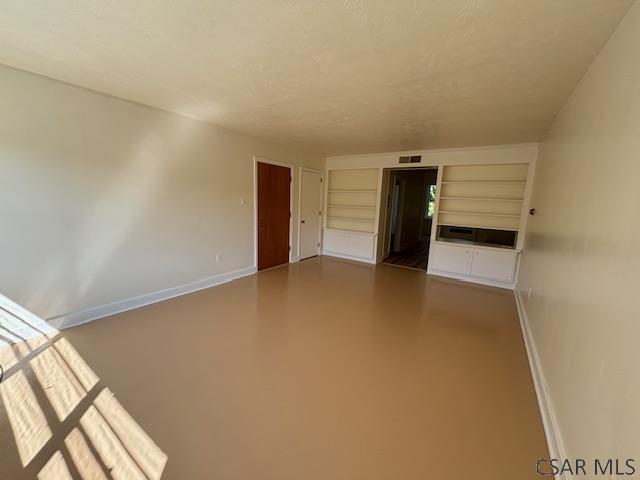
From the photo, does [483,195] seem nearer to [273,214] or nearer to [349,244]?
[349,244]

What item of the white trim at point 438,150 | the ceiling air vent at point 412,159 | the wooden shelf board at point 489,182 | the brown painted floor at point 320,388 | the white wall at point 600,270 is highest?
the white trim at point 438,150

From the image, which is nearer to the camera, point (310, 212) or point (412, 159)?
point (412, 159)

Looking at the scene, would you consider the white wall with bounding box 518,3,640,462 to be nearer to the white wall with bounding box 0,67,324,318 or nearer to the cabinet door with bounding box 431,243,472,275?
the cabinet door with bounding box 431,243,472,275

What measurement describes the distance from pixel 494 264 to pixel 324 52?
429cm

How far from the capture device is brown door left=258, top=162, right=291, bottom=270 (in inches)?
184

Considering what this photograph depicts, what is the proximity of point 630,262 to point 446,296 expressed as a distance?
311 centimetres

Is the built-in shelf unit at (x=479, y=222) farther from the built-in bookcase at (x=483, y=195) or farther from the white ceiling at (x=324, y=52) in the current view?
the white ceiling at (x=324, y=52)

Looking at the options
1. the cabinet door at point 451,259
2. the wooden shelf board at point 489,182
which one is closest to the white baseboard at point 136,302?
the cabinet door at point 451,259

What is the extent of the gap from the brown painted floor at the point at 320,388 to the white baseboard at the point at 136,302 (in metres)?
0.15

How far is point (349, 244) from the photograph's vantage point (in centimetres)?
604

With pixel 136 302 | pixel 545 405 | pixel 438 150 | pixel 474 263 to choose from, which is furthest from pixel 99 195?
pixel 474 263

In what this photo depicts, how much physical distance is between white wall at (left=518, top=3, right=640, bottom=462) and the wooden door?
4.21m

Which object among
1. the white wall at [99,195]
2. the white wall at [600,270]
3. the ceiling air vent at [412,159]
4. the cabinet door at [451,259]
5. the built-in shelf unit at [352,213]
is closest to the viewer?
the white wall at [600,270]

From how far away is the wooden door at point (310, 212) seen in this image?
5637 mm
